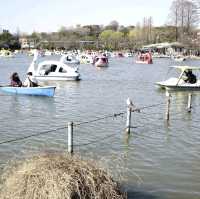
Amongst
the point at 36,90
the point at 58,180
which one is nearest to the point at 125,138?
the point at 58,180

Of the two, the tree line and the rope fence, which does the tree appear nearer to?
the tree line

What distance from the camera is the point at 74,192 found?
820 cm

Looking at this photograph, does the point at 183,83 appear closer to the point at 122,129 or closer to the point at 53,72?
the point at 53,72

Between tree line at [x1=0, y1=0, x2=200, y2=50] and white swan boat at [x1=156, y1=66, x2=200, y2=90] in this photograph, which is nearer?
white swan boat at [x1=156, y1=66, x2=200, y2=90]

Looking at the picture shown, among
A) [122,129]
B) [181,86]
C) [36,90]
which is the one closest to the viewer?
[122,129]

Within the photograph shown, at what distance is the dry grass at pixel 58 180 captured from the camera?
8164mm

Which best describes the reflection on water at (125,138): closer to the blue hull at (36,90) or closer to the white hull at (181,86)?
the blue hull at (36,90)

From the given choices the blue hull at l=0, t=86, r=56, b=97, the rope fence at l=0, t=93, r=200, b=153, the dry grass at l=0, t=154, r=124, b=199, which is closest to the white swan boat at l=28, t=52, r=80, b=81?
the blue hull at l=0, t=86, r=56, b=97

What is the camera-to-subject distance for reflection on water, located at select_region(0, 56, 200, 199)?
12.8 m

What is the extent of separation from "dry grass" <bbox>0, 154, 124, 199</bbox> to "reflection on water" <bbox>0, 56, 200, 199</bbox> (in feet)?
8.14

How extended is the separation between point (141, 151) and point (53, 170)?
25.9 feet

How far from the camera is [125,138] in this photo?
17.8 meters

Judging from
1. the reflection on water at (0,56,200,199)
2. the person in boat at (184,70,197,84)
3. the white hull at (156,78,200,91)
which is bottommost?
the reflection on water at (0,56,200,199)

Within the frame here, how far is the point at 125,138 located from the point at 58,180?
384 inches
